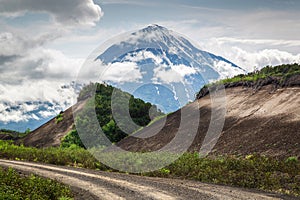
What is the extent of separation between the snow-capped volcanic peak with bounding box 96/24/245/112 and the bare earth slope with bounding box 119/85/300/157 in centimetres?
566

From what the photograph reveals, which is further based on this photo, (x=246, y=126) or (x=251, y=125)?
(x=246, y=126)

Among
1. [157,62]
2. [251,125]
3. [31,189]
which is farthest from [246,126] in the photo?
[31,189]

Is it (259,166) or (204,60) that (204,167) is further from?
(204,60)

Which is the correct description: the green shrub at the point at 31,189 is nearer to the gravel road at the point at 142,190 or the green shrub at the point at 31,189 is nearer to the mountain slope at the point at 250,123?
the gravel road at the point at 142,190

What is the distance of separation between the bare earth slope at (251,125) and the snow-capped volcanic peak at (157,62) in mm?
5664

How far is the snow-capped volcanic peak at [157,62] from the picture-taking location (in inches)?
1076

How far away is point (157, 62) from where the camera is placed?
96.8 ft

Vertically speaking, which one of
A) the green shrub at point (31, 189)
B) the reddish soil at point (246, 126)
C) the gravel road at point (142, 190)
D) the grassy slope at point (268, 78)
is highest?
the grassy slope at point (268, 78)

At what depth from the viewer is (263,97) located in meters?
37.7

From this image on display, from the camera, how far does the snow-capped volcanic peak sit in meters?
27.3

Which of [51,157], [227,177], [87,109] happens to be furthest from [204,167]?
[87,109]

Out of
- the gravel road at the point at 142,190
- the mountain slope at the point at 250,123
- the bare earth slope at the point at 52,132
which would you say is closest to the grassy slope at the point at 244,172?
the gravel road at the point at 142,190

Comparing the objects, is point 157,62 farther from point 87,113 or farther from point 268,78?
point 87,113

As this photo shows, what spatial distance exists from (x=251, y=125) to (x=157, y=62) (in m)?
10.3
